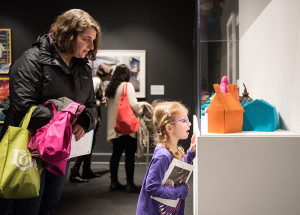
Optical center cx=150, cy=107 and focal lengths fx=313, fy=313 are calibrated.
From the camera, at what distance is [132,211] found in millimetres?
3201

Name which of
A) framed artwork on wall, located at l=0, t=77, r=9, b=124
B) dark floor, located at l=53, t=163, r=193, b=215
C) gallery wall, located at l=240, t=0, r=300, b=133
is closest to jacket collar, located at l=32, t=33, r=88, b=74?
gallery wall, located at l=240, t=0, r=300, b=133

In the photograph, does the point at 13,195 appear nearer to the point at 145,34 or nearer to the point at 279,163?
the point at 279,163

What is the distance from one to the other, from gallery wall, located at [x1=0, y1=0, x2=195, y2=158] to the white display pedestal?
4.42m

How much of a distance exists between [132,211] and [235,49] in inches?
76.3

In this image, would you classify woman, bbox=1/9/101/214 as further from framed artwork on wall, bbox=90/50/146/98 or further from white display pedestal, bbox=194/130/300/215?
framed artwork on wall, bbox=90/50/146/98

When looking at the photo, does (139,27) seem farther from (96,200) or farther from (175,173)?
(175,173)

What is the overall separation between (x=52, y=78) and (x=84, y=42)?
0.28 meters

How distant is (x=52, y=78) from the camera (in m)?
1.67

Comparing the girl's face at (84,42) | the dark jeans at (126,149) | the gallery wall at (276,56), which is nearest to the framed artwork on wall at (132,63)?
the dark jeans at (126,149)

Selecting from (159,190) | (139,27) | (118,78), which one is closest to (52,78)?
(159,190)

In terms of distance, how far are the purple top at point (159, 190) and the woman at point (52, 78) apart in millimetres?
470

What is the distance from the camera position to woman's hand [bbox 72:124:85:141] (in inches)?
67.5

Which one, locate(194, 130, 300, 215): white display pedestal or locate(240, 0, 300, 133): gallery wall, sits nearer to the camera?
locate(194, 130, 300, 215): white display pedestal

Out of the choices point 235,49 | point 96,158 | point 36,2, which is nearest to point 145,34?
point 36,2
